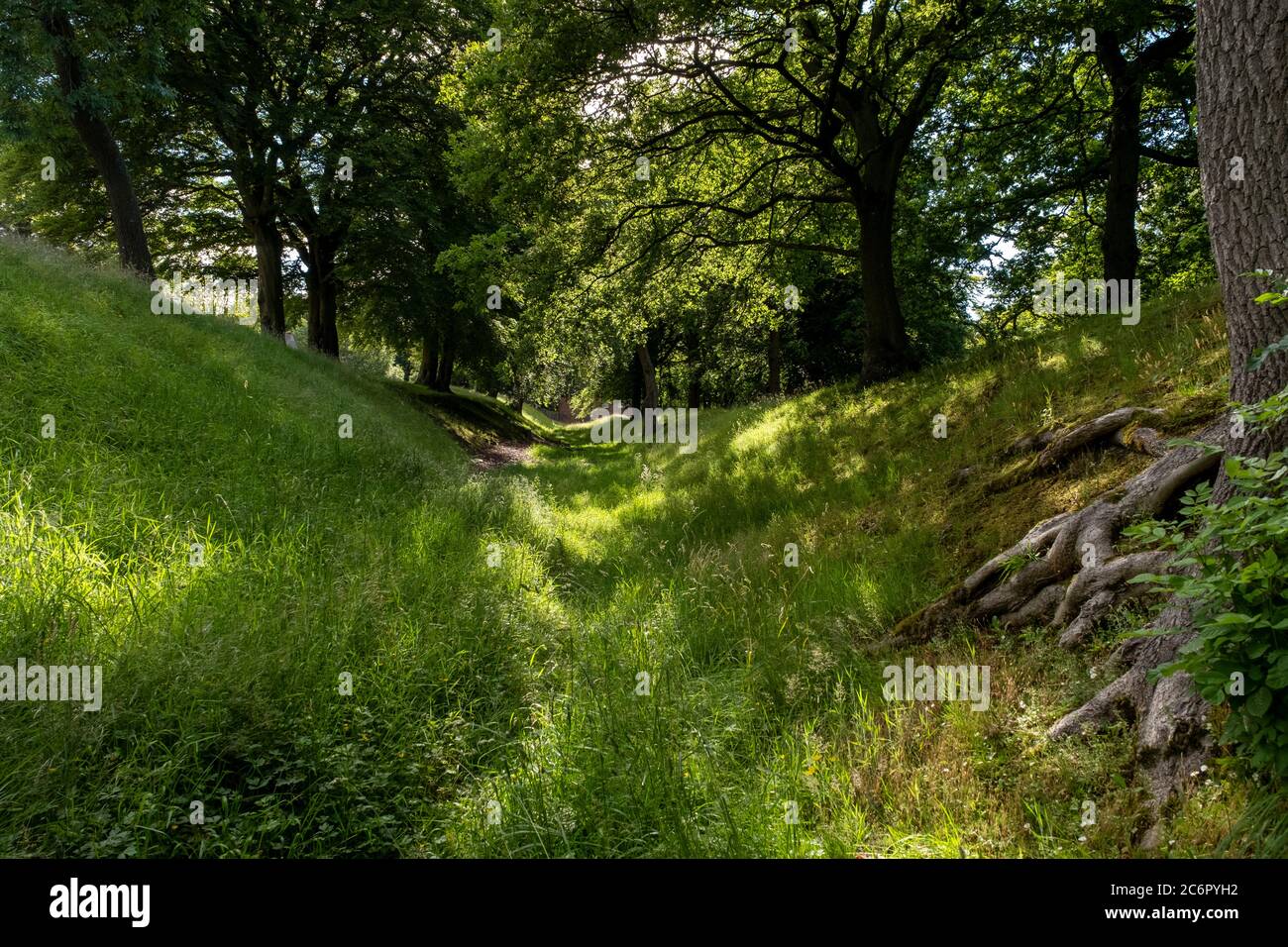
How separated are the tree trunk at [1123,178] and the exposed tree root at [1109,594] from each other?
1032 cm

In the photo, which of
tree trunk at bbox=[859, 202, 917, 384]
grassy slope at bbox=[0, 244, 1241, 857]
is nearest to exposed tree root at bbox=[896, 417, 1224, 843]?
grassy slope at bbox=[0, 244, 1241, 857]

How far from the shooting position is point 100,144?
12.6m

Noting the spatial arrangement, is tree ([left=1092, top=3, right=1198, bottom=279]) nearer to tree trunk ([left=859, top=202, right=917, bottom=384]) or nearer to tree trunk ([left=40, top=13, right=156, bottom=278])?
tree trunk ([left=859, top=202, right=917, bottom=384])

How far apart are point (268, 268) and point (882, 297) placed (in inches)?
763

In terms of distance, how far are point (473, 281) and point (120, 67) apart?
749 centimetres

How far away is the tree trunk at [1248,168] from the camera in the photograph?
2.92 metres

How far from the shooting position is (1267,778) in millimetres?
2205

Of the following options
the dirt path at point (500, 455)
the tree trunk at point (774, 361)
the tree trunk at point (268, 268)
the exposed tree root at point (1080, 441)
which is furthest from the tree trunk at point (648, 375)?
the exposed tree root at point (1080, 441)

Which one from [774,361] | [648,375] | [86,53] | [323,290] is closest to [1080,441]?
[86,53]

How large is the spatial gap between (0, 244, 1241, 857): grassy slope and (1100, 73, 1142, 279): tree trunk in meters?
5.50

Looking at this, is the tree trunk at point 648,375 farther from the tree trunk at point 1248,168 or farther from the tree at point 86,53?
the tree trunk at point 1248,168
